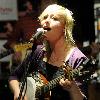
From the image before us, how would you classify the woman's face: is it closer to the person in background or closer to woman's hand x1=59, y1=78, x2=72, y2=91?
the person in background

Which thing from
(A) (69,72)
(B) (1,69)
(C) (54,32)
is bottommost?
(B) (1,69)

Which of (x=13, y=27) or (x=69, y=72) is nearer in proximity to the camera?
(x=69, y=72)

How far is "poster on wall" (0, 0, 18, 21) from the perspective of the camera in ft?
16.1

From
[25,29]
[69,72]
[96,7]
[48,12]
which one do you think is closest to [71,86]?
[69,72]

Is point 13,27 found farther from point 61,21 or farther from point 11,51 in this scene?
point 61,21

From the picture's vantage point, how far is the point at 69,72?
2555 mm

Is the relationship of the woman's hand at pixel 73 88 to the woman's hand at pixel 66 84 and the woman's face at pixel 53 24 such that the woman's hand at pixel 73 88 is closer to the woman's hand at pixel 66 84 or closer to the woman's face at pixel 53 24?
the woman's hand at pixel 66 84

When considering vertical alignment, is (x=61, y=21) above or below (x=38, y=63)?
above

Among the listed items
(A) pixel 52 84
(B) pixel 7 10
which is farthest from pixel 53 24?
(B) pixel 7 10

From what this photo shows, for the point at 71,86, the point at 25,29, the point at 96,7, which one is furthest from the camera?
the point at 96,7

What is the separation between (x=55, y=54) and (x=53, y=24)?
0.88 ft

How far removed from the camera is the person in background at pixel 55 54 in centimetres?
271

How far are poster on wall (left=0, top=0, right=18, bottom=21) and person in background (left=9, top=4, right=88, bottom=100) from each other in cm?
196

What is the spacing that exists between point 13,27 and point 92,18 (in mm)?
1039
